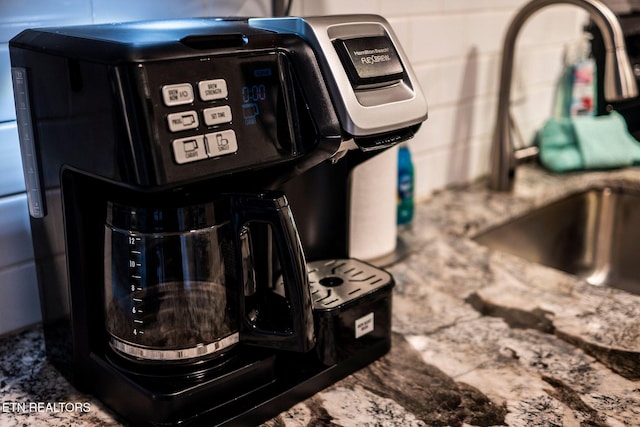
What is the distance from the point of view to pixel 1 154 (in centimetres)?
80

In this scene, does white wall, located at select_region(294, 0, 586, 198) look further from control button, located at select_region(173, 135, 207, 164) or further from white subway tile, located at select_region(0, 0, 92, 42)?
control button, located at select_region(173, 135, 207, 164)

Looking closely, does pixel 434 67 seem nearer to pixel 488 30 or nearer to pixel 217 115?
pixel 488 30

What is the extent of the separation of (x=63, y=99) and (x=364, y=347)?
41 cm

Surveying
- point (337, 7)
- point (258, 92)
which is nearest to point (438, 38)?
point (337, 7)

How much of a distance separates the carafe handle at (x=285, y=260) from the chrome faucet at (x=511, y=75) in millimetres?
698

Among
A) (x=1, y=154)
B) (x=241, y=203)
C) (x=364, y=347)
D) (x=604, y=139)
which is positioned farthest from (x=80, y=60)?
(x=604, y=139)

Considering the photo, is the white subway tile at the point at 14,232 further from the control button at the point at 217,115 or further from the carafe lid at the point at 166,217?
the control button at the point at 217,115

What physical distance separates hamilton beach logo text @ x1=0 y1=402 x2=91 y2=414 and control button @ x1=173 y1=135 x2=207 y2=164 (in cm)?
32

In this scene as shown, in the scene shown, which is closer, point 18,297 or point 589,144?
point 18,297

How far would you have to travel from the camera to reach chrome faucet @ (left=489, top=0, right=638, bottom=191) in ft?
3.61

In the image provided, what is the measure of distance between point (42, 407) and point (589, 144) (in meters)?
1.16

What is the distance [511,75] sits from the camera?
52.8 inches

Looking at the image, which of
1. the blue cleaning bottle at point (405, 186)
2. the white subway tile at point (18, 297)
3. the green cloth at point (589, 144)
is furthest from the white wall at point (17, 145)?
the green cloth at point (589, 144)

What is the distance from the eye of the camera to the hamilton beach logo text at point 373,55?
2.18 feet
